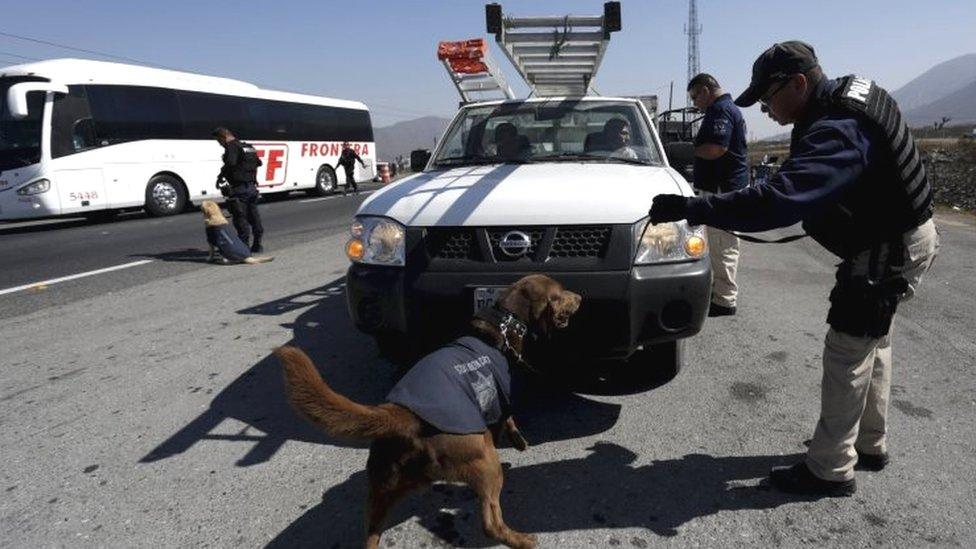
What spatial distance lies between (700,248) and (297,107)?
1996 cm

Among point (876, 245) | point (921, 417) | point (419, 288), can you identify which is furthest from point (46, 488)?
point (921, 417)

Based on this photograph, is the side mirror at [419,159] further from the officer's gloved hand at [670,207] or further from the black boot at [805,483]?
the black boot at [805,483]

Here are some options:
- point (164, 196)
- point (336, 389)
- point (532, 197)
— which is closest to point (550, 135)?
point (532, 197)

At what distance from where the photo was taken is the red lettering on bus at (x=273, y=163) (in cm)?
1884

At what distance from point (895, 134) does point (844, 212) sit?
0.31m

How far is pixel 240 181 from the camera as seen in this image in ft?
27.2

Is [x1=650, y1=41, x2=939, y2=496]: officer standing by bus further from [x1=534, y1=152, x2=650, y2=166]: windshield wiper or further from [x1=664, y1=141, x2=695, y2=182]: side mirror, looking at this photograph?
[x1=664, y1=141, x2=695, y2=182]: side mirror

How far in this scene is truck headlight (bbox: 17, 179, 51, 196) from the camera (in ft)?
40.3

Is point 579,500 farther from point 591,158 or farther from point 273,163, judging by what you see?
point 273,163

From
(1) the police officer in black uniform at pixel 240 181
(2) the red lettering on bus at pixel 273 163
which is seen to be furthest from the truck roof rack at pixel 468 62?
(2) the red lettering on bus at pixel 273 163

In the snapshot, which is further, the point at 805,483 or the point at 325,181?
the point at 325,181

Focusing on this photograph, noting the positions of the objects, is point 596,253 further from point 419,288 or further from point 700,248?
point 419,288

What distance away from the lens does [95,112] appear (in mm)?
13398

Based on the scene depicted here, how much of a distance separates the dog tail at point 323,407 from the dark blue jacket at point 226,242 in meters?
6.70
